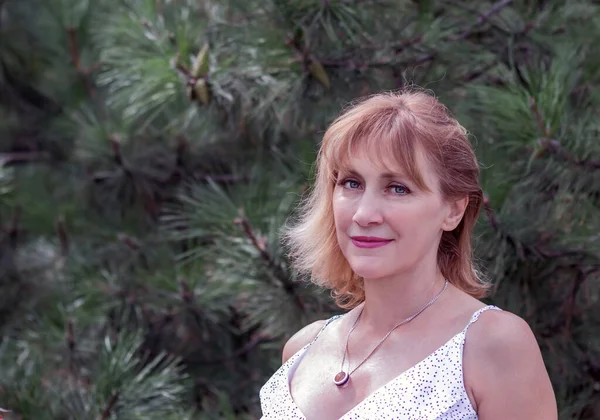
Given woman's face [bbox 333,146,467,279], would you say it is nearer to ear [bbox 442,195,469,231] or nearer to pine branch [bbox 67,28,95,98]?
ear [bbox 442,195,469,231]

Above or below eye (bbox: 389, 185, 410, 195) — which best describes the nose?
below

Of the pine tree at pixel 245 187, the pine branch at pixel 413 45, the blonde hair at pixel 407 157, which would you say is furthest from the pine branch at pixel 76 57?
the blonde hair at pixel 407 157

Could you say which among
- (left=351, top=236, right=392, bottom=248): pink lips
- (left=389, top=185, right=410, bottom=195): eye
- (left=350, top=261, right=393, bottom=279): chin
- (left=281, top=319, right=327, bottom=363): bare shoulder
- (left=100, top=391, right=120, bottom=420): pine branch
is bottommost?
(left=100, top=391, right=120, bottom=420): pine branch

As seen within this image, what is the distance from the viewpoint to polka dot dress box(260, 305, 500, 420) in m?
0.99

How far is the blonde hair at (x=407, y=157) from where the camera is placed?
1046 mm

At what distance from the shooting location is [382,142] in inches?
41.1

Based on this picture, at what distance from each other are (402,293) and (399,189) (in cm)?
14

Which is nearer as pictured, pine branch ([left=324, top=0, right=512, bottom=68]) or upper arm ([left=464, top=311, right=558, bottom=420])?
upper arm ([left=464, top=311, right=558, bottom=420])

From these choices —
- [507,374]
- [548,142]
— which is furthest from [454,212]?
[548,142]

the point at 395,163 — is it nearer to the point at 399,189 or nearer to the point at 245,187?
the point at 399,189

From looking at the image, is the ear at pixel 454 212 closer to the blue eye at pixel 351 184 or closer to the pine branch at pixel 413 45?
the blue eye at pixel 351 184

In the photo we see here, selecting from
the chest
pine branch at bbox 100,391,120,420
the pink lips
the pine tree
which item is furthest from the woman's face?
pine branch at bbox 100,391,120,420

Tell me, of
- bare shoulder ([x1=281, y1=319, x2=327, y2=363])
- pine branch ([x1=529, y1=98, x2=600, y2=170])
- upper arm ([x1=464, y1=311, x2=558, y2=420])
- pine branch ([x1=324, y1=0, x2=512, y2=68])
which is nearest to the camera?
upper arm ([x1=464, y1=311, x2=558, y2=420])

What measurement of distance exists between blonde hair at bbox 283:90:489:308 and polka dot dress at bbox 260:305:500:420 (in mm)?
151
